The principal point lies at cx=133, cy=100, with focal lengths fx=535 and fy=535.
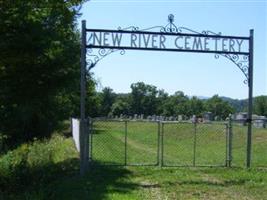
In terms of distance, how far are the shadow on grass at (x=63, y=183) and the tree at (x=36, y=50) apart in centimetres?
270

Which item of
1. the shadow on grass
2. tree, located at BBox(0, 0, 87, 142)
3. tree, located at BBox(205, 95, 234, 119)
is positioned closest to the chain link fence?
the shadow on grass

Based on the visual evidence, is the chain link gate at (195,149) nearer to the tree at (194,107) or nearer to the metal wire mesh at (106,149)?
the metal wire mesh at (106,149)

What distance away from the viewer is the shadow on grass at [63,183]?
12406 mm

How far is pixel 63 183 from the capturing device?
1391cm

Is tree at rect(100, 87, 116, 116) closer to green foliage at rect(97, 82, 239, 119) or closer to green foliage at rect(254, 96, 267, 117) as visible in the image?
green foliage at rect(97, 82, 239, 119)

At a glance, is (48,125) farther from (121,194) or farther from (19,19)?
(121,194)

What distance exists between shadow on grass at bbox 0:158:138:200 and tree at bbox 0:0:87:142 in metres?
2.70

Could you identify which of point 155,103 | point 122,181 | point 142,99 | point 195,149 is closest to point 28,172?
point 122,181

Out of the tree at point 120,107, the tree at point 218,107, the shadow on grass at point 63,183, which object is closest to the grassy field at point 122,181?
the shadow on grass at point 63,183

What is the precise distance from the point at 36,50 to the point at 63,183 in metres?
4.45

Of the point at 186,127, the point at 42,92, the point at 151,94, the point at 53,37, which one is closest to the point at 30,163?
the point at 42,92

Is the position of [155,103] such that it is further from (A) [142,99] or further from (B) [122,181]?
(B) [122,181]

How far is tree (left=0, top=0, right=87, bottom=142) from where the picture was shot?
50.2 feet

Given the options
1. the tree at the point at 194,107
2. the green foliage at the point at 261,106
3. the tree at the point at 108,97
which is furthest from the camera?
the tree at the point at 108,97
